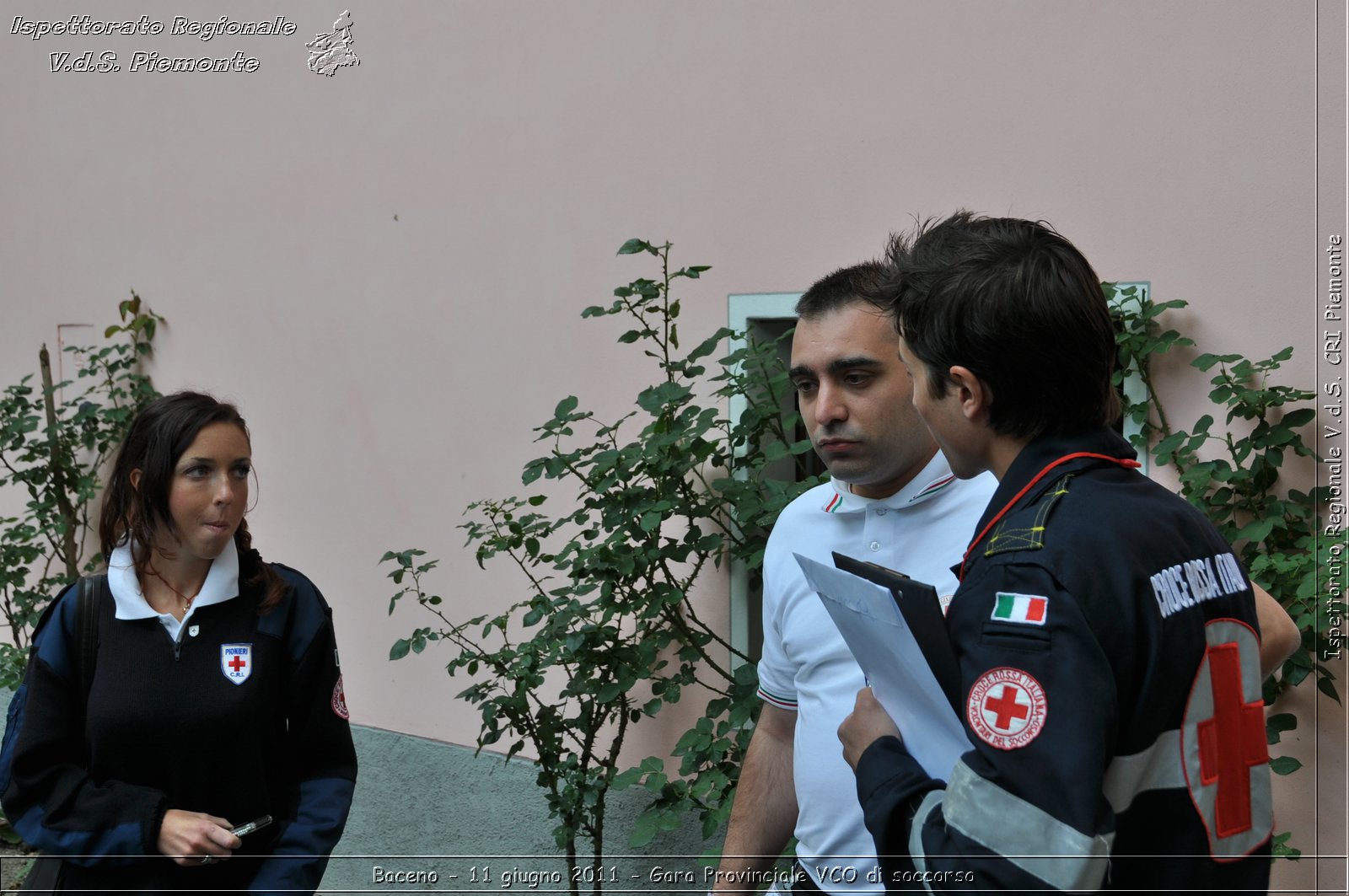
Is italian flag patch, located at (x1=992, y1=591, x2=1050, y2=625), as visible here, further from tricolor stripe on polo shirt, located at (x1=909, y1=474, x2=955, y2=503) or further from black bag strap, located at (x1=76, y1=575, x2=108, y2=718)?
black bag strap, located at (x1=76, y1=575, x2=108, y2=718)

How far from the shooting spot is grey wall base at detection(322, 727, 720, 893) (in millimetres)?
3992

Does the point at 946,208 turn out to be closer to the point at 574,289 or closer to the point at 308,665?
the point at 574,289

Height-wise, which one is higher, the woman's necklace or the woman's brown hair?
the woman's brown hair

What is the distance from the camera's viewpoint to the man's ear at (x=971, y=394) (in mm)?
1479

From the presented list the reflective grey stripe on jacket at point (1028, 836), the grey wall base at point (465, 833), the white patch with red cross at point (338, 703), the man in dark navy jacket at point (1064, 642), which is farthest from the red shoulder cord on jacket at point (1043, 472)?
the grey wall base at point (465, 833)

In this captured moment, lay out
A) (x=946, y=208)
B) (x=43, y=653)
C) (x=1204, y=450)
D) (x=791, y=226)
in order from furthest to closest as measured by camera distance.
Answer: (x=791, y=226)
(x=946, y=208)
(x=1204, y=450)
(x=43, y=653)

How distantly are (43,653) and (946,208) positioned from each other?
8.24 feet

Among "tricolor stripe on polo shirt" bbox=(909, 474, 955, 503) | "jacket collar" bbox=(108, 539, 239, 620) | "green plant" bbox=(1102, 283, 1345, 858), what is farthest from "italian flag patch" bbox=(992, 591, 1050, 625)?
"jacket collar" bbox=(108, 539, 239, 620)

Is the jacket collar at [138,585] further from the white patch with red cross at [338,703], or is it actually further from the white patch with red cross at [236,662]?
the white patch with red cross at [338,703]

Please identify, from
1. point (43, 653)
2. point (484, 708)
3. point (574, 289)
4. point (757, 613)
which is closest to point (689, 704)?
point (757, 613)

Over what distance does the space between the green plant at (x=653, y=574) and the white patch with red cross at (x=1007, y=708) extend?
79.1 inches

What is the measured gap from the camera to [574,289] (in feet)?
13.7

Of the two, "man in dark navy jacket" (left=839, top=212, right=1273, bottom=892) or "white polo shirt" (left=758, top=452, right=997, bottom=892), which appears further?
"white polo shirt" (left=758, top=452, right=997, bottom=892)

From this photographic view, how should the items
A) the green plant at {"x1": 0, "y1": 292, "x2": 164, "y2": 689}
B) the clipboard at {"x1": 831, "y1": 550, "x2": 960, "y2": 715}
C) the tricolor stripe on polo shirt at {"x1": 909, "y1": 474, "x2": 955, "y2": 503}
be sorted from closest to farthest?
1. the clipboard at {"x1": 831, "y1": 550, "x2": 960, "y2": 715}
2. the tricolor stripe on polo shirt at {"x1": 909, "y1": 474, "x2": 955, "y2": 503}
3. the green plant at {"x1": 0, "y1": 292, "x2": 164, "y2": 689}
